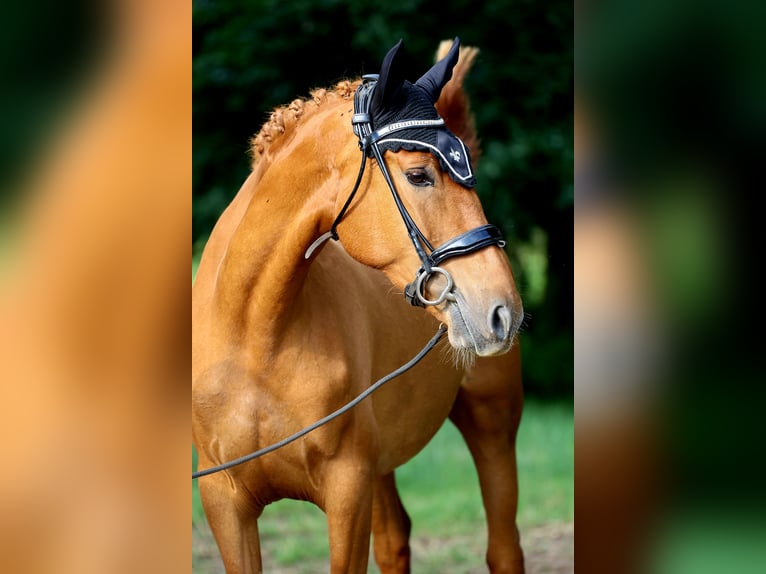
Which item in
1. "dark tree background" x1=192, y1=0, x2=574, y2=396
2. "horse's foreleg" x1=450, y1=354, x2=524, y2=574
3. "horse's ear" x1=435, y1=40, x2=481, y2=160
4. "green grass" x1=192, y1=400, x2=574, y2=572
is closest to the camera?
"horse's ear" x1=435, y1=40, x2=481, y2=160

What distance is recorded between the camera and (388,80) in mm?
2316

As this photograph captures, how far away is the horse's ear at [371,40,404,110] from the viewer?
2.28 metres

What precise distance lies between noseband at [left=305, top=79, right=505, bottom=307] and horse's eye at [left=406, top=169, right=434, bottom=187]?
51 millimetres

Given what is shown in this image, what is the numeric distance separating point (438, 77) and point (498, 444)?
188 centimetres

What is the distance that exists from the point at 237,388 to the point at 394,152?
84cm

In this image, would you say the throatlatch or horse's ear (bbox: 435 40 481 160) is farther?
horse's ear (bbox: 435 40 481 160)

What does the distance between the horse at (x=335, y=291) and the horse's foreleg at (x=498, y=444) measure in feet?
2.27

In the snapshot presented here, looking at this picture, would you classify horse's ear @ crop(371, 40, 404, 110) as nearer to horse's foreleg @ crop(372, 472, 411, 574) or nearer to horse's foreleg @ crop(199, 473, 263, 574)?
horse's foreleg @ crop(199, 473, 263, 574)

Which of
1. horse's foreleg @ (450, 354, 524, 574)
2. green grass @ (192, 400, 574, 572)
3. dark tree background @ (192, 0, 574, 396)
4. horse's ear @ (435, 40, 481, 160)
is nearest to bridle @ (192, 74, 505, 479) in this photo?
horse's ear @ (435, 40, 481, 160)

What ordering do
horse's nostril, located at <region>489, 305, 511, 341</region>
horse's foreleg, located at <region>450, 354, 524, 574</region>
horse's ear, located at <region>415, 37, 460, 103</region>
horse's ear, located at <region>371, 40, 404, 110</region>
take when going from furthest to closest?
1. horse's foreleg, located at <region>450, 354, 524, 574</region>
2. horse's ear, located at <region>415, 37, 460, 103</region>
3. horse's ear, located at <region>371, 40, 404, 110</region>
4. horse's nostril, located at <region>489, 305, 511, 341</region>
